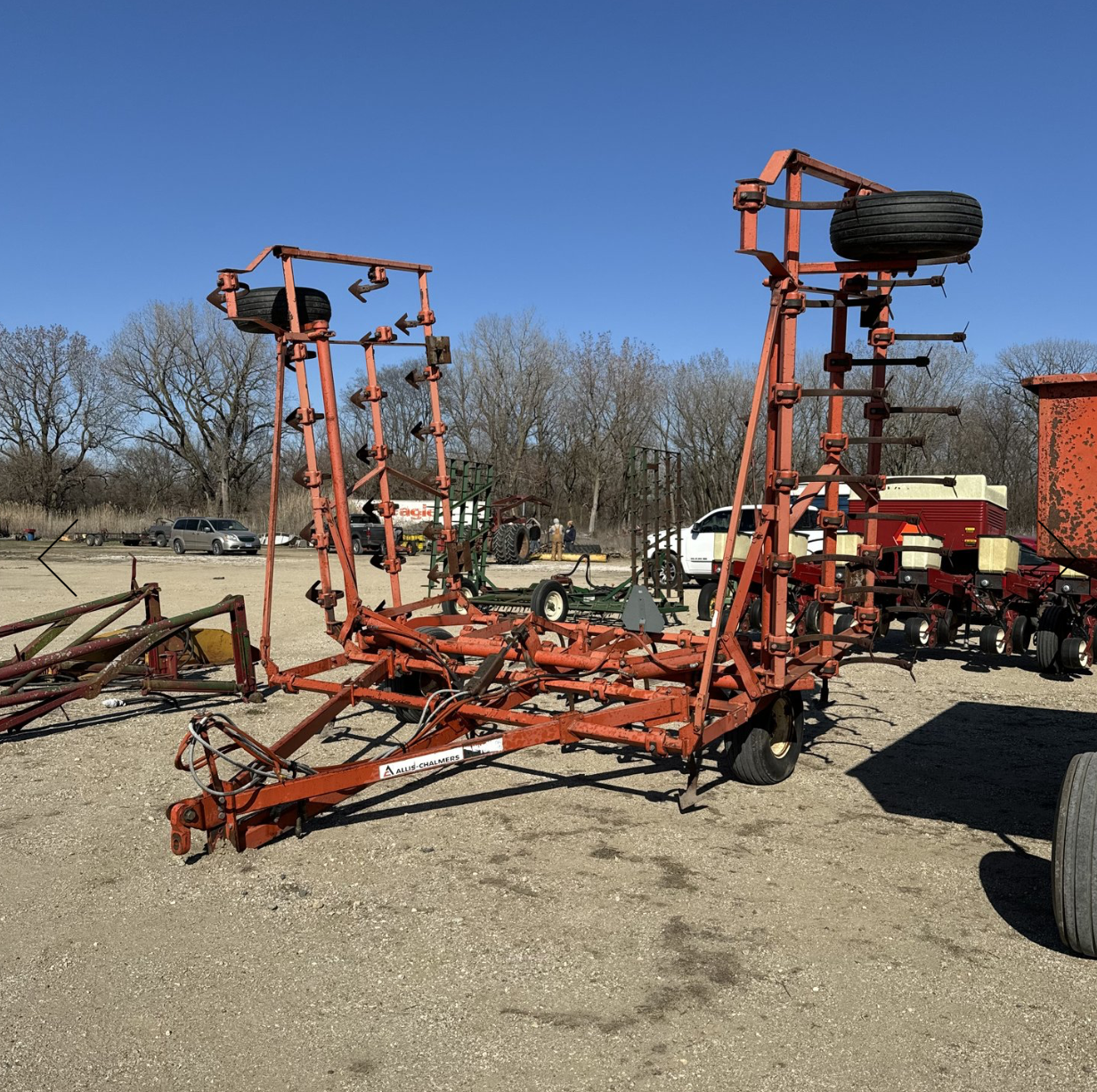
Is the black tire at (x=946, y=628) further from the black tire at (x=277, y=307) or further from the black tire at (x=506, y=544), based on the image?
the black tire at (x=277, y=307)

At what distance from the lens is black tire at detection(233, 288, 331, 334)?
24.1 feet

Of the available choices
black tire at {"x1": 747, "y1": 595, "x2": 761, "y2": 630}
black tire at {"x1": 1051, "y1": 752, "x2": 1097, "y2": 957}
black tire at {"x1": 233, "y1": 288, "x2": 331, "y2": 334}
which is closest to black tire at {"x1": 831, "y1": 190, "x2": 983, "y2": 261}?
black tire at {"x1": 1051, "y1": 752, "x2": 1097, "y2": 957}

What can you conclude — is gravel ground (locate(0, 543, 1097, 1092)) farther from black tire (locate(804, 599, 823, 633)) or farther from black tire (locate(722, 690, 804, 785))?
black tire (locate(804, 599, 823, 633))

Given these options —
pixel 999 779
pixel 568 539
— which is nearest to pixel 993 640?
pixel 999 779

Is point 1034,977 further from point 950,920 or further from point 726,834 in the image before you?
point 726,834

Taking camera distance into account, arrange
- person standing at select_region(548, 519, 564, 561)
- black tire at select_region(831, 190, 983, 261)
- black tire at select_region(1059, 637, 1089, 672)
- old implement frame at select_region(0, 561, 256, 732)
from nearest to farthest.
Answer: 1. black tire at select_region(831, 190, 983, 261)
2. old implement frame at select_region(0, 561, 256, 732)
3. black tire at select_region(1059, 637, 1089, 672)
4. person standing at select_region(548, 519, 564, 561)

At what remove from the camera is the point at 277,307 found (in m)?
7.41

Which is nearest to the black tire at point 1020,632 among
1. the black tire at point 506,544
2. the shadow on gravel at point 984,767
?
the shadow on gravel at point 984,767

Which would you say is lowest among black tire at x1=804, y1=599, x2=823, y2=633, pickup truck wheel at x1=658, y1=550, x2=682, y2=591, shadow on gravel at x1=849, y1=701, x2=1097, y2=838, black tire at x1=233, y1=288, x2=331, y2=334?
shadow on gravel at x1=849, y1=701, x2=1097, y2=838

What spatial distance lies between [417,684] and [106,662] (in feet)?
8.67

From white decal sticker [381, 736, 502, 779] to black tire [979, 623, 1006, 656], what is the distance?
28.6 ft

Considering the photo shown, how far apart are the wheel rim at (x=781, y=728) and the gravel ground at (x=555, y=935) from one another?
0.23 meters

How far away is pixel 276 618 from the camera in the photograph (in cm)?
1537

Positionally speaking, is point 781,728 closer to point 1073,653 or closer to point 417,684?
point 417,684
